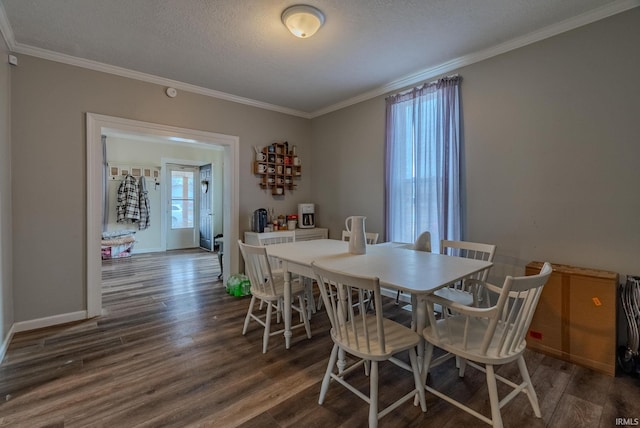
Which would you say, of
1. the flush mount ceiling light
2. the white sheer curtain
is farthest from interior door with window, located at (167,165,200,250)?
the flush mount ceiling light

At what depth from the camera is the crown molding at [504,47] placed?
2088 millimetres

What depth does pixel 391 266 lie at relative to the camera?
1827 millimetres

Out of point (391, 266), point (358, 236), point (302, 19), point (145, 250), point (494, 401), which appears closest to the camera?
point (494, 401)

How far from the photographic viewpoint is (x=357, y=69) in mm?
3078

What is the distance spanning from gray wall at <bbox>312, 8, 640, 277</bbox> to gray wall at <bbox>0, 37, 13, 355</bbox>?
3.96 meters

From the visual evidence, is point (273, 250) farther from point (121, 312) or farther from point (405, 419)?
point (121, 312)

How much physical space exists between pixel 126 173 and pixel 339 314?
6626 mm

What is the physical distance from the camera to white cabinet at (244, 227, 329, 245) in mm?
3886

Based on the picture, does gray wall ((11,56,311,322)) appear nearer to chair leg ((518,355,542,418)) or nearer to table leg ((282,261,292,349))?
table leg ((282,261,292,349))

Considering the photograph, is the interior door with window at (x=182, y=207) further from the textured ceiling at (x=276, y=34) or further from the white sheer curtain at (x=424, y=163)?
the white sheer curtain at (x=424, y=163)

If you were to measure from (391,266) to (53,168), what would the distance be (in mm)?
3180

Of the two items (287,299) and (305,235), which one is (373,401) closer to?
(287,299)

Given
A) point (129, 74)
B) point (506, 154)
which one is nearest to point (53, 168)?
point (129, 74)

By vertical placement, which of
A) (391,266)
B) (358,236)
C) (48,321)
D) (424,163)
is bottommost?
(48,321)
